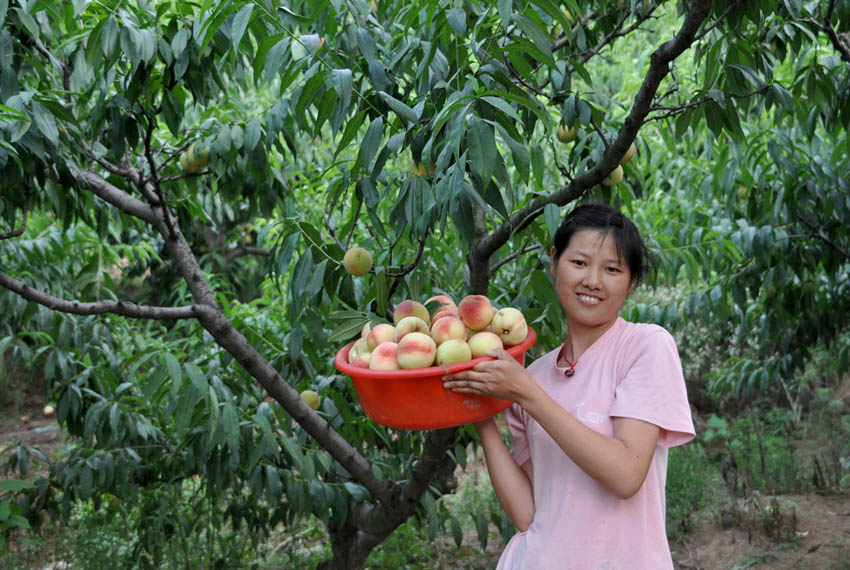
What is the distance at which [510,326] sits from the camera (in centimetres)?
154

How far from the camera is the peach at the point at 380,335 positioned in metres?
1.53

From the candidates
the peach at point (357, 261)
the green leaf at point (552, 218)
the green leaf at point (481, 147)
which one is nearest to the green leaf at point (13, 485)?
the peach at point (357, 261)

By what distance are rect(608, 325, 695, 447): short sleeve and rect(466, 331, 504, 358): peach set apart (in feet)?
0.80

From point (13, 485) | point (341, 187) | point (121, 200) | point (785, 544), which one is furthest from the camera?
point (785, 544)

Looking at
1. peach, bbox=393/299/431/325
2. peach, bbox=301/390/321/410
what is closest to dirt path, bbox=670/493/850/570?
peach, bbox=301/390/321/410

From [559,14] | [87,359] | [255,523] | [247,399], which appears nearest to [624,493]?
[559,14]

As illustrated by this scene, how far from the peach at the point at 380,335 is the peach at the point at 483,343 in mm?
167

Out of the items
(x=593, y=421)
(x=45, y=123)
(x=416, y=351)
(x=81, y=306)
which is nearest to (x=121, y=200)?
(x=81, y=306)

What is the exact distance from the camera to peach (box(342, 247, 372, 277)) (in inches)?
73.2

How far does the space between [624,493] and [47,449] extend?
20.2ft

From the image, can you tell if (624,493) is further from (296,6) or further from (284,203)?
(284,203)

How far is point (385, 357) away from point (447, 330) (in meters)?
0.13

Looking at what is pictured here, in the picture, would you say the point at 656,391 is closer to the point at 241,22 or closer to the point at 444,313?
the point at 444,313

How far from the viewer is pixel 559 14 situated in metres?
1.46
